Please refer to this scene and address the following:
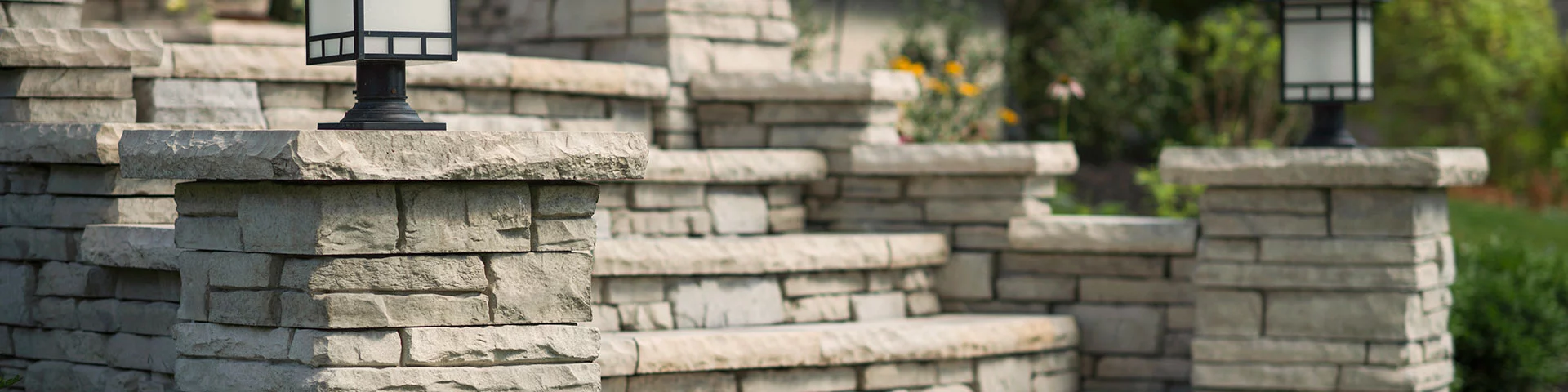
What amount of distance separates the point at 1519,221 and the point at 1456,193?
1908 mm

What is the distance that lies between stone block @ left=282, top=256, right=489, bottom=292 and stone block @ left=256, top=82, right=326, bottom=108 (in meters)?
1.86

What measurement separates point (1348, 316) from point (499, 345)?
3.08m

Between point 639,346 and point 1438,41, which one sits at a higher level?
point 1438,41

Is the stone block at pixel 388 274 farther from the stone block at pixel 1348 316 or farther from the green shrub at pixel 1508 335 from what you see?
the green shrub at pixel 1508 335

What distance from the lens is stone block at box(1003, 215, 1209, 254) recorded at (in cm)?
570

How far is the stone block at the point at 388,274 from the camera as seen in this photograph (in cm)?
341

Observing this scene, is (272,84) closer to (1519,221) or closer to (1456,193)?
(1519,221)

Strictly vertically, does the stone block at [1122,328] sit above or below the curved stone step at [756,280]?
below

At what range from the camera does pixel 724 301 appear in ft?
17.1

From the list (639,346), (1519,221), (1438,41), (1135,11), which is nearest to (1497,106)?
(1438,41)

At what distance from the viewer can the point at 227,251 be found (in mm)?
3586

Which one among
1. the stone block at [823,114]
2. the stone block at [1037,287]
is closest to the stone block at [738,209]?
the stone block at [823,114]

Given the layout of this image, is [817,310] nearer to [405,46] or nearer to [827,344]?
[827,344]

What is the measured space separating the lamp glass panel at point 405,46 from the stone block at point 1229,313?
3.07 meters
